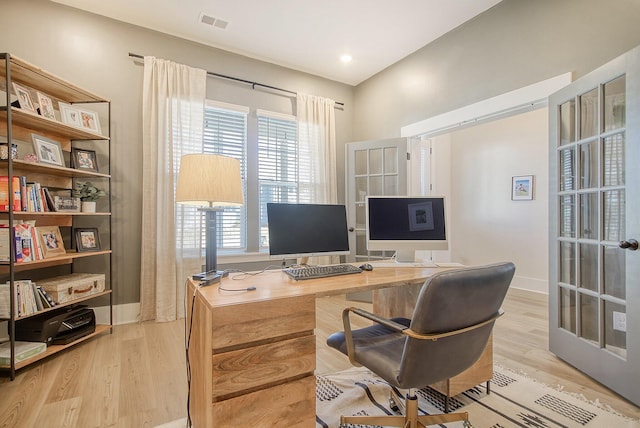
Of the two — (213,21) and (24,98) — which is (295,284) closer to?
(24,98)

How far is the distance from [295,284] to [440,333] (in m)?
0.68

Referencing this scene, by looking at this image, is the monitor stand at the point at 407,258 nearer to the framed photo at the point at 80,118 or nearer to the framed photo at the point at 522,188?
the framed photo at the point at 80,118

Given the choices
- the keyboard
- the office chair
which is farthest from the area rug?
the keyboard

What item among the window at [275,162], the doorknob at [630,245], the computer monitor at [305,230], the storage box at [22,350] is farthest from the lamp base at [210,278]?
the doorknob at [630,245]

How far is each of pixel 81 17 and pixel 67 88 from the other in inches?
34.7

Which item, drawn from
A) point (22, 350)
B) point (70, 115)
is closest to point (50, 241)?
point (22, 350)

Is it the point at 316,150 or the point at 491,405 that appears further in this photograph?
the point at 316,150

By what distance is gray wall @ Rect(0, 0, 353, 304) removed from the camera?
2.74 m

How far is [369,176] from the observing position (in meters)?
3.95

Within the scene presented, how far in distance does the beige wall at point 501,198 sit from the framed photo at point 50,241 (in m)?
4.79

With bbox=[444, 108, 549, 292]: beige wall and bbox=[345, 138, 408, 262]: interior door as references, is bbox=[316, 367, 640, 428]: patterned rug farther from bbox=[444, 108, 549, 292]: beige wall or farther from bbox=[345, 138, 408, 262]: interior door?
A: bbox=[444, 108, 549, 292]: beige wall

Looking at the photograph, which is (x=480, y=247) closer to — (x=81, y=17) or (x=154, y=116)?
(x=154, y=116)

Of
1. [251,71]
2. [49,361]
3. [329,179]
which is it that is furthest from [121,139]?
[329,179]

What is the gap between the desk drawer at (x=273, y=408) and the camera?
115cm
